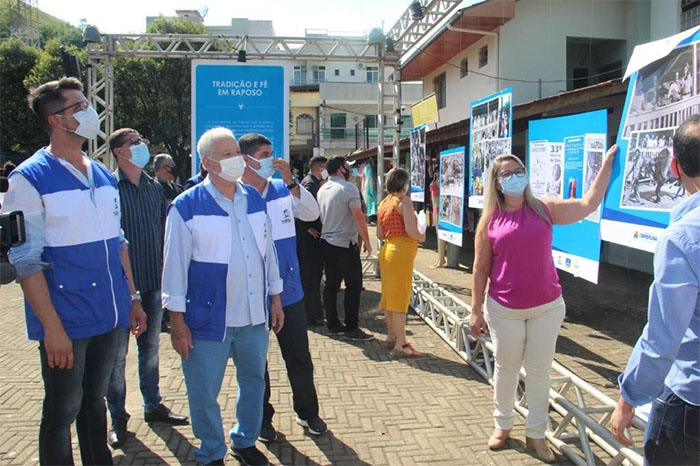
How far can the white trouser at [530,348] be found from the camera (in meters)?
3.45

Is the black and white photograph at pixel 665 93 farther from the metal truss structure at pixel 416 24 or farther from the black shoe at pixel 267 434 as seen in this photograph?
the metal truss structure at pixel 416 24

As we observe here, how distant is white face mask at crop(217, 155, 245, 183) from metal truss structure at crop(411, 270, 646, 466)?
2.44 meters

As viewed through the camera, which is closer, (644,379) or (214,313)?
(644,379)

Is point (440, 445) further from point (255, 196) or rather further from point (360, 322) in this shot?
point (360, 322)

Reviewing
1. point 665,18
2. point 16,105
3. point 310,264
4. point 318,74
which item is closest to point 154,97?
point 16,105

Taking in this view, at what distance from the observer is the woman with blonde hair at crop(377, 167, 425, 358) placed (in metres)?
5.34

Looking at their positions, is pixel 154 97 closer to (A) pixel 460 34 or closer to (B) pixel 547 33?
(A) pixel 460 34

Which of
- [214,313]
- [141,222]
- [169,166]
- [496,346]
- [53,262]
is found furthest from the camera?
[169,166]

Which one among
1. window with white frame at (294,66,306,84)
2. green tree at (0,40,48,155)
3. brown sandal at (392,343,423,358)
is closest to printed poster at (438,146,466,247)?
brown sandal at (392,343,423,358)

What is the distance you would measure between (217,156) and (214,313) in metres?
0.88

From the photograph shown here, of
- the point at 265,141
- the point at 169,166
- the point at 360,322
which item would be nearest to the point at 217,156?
the point at 265,141

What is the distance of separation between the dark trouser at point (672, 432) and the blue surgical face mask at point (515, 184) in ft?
5.78

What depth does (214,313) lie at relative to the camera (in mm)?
2916

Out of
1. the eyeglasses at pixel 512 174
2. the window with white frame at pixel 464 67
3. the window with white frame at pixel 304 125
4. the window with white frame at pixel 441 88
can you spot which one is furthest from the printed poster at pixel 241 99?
the window with white frame at pixel 304 125
